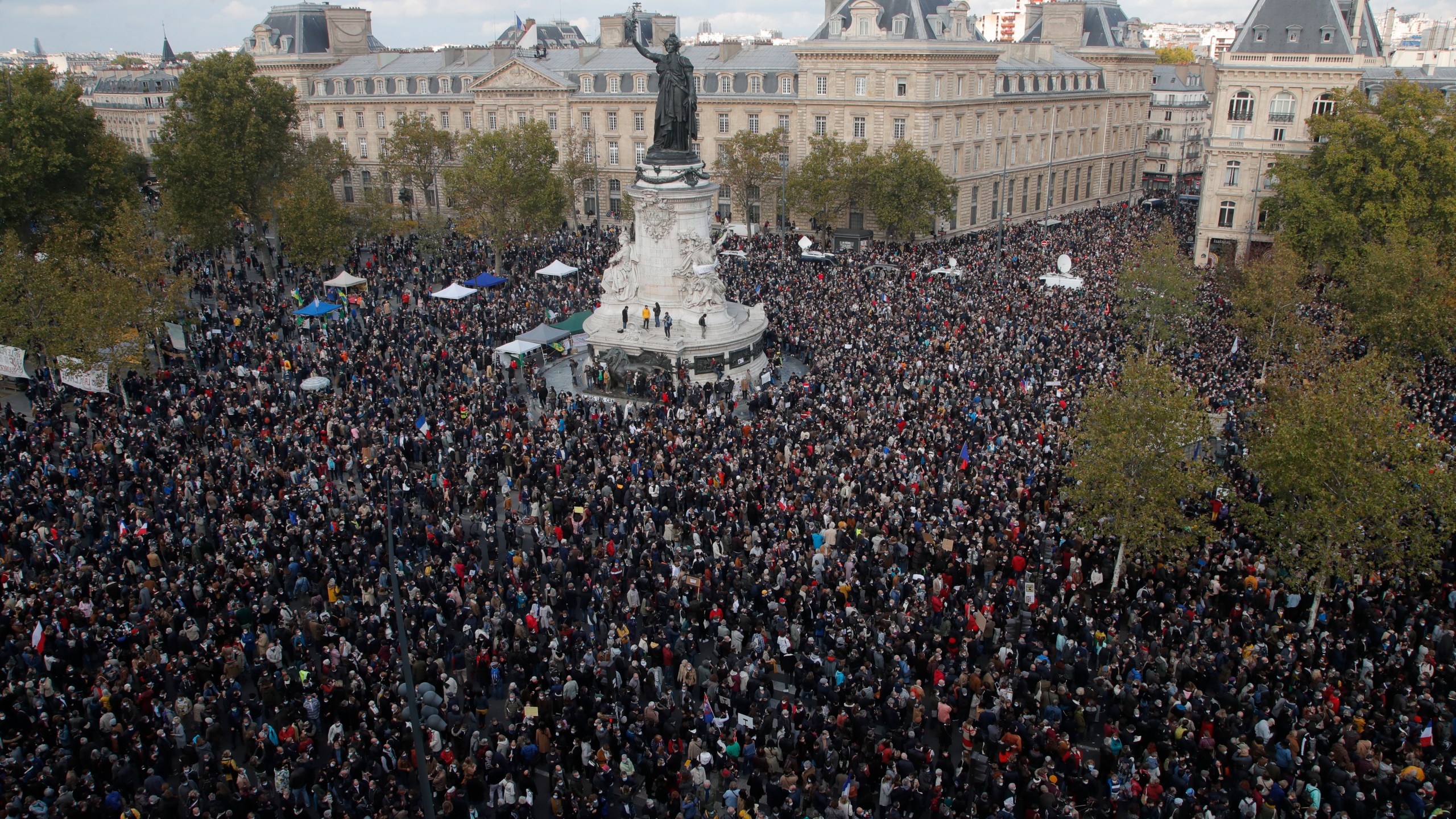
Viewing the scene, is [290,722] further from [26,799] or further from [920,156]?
[920,156]

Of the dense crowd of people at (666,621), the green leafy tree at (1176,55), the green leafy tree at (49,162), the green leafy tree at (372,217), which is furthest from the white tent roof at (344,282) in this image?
the green leafy tree at (1176,55)

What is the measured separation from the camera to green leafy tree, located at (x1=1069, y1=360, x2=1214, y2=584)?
2122 cm

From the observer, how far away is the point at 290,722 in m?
17.4

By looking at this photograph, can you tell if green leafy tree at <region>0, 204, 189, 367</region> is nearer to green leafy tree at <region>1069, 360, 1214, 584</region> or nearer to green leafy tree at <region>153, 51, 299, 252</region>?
green leafy tree at <region>153, 51, 299, 252</region>

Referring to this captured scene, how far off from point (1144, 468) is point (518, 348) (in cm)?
2270

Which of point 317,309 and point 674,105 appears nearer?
point 674,105

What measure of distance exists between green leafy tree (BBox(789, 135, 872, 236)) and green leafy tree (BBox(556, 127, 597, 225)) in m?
16.2

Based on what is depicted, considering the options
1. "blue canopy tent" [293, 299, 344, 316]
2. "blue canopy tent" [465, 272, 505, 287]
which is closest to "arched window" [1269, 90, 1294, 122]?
"blue canopy tent" [465, 272, 505, 287]

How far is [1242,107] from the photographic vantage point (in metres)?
53.2

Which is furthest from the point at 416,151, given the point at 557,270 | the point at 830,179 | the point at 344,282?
the point at 830,179

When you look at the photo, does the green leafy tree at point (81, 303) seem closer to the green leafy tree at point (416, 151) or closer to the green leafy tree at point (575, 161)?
the green leafy tree at point (416, 151)

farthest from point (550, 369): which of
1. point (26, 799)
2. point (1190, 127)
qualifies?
point (1190, 127)

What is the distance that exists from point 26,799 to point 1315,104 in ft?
192

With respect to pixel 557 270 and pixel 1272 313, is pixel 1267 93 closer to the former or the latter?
pixel 1272 313
